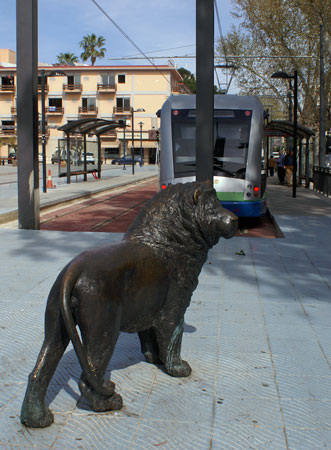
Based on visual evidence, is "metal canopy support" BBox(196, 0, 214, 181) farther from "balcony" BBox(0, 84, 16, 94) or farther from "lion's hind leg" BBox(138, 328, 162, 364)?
"balcony" BBox(0, 84, 16, 94)

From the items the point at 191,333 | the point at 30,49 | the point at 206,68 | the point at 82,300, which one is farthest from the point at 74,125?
the point at 82,300

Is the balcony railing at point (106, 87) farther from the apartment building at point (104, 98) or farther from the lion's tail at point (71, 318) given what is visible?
the lion's tail at point (71, 318)

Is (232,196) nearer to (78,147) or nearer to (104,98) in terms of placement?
(78,147)

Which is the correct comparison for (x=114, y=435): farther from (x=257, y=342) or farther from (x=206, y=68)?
(x=206, y=68)

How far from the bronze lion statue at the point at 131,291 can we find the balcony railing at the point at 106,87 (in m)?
63.0

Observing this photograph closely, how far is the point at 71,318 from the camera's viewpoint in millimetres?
2496

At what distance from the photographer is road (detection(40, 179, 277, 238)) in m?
10.9

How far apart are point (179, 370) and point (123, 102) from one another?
2487 inches

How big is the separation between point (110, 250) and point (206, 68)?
16.5 feet

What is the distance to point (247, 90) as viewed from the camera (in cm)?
3234

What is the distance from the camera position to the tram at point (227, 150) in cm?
1120

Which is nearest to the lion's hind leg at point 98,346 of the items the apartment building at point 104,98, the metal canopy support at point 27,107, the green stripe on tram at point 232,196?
the metal canopy support at point 27,107

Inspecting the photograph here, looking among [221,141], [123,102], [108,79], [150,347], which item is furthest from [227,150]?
[108,79]

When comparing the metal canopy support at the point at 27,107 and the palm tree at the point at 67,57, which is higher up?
the palm tree at the point at 67,57
